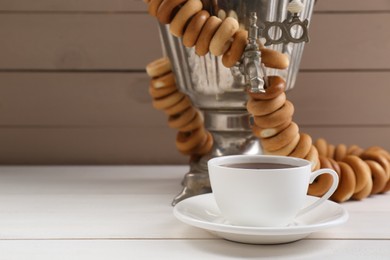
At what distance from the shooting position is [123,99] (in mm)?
1154

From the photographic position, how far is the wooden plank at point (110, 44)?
1128 millimetres

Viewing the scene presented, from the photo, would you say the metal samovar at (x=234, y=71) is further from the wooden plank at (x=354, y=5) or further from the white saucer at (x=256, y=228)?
the wooden plank at (x=354, y=5)

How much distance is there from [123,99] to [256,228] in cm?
63

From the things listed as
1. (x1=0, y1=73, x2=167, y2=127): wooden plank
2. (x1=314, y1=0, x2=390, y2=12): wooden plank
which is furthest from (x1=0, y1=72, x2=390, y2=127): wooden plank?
(x1=314, y1=0, x2=390, y2=12): wooden plank

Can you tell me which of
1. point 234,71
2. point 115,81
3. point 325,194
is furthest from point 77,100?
point 325,194

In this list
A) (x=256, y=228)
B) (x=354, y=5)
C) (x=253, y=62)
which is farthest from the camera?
(x=354, y=5)

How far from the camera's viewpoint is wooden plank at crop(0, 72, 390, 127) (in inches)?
44.9

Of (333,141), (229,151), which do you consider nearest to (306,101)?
(333,141)

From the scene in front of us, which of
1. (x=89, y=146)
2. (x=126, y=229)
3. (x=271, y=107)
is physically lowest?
(x=89, y=146)

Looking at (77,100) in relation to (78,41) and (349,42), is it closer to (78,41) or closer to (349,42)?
(78,41)

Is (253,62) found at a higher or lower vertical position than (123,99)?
higher

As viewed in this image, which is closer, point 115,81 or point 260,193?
point 260,193

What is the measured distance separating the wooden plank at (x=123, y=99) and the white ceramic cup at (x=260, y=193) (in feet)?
1.75

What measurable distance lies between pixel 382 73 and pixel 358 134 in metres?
0.12
